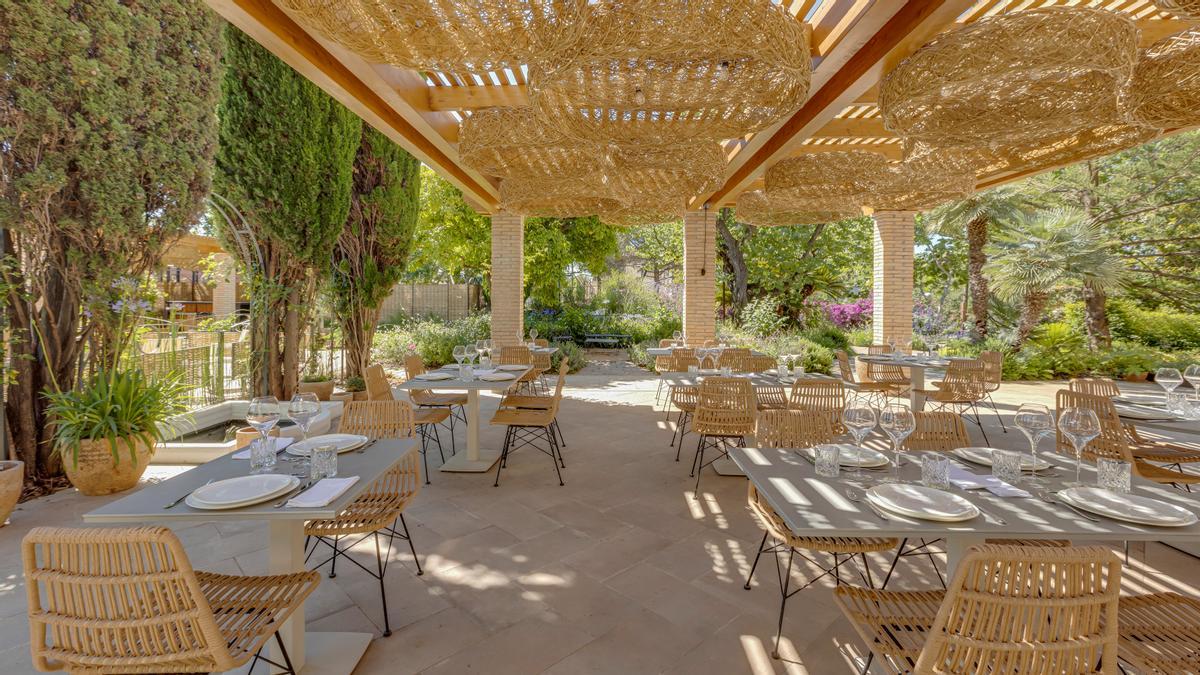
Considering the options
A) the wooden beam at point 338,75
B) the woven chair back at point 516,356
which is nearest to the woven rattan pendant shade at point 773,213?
the woven chair back at point 516,356

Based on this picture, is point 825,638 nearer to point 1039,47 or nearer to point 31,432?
point 1039,47

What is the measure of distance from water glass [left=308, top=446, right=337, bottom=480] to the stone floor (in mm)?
763

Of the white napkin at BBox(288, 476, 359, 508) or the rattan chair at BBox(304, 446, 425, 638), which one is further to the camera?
the rattan chair at BBox(304, 446, 425, 638)

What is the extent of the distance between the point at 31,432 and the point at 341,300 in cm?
358

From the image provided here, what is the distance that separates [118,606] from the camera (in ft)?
4.09

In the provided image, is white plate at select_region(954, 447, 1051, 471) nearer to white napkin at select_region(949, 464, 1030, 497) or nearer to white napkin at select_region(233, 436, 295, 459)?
white napkin at select_region(949, 464, 1030, 497)

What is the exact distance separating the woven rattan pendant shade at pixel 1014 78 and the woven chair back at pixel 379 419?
324 centimetres

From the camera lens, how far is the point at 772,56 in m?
2.03

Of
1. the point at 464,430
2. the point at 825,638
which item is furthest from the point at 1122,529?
the point at 464,430

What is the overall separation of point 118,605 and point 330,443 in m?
1.03

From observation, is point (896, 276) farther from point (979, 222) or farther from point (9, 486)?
point (9, 486)

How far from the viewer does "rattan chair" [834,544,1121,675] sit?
118 centimetres

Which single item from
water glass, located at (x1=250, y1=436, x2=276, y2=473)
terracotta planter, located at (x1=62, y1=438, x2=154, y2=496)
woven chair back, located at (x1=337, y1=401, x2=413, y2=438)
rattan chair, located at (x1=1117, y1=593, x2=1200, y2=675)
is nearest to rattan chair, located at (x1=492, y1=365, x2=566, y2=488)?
woven chair back, located at (x1=337, y1=401, x2=413, y2=438)

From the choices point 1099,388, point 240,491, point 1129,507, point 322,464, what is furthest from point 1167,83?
point 240,491
